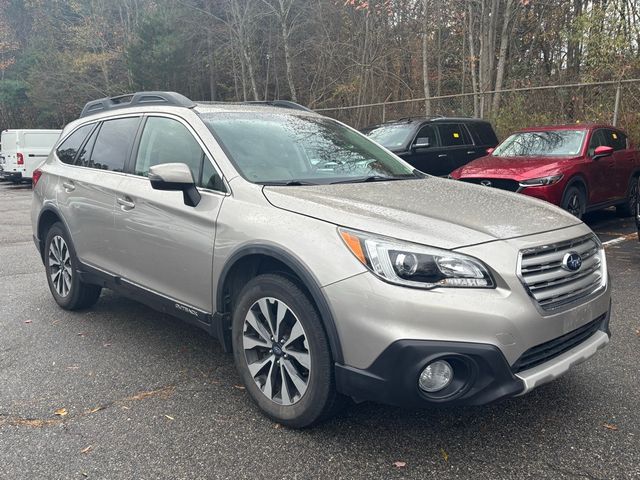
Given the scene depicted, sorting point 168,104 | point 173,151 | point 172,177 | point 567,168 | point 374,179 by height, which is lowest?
point 567,168

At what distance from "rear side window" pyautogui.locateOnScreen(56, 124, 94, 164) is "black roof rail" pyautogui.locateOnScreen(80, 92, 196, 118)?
17cm

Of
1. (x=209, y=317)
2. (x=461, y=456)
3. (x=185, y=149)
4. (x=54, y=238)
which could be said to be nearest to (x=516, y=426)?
(x=461, y=456)

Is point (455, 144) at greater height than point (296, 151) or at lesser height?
lesser

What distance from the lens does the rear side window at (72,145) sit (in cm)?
502

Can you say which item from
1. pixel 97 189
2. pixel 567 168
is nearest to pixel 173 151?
pixel 97 189

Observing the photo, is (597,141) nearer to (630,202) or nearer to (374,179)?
(630,202)

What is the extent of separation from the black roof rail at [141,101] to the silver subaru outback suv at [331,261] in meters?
0.02

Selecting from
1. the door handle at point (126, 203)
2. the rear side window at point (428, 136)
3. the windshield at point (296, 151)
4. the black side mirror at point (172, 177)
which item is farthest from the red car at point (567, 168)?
the black side mirror at point (172, 177)

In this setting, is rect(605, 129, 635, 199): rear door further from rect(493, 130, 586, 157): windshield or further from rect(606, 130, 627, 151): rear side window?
rect(493, 130, 586, 157): windshield

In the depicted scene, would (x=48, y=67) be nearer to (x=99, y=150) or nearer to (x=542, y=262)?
(x=99, y=150)

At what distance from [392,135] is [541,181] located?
10.8ft

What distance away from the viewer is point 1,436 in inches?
117

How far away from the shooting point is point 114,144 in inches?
177

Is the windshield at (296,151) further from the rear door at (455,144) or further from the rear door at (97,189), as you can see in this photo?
the rear door at (455,144)
